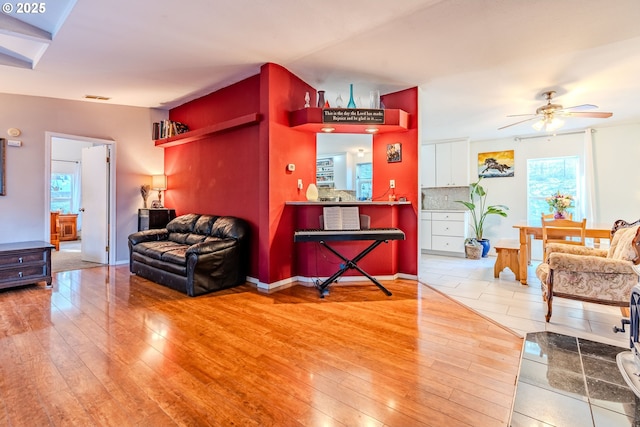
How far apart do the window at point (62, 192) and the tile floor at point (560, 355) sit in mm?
9651

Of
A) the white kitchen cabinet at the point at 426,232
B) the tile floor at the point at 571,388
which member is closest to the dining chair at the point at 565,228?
the tile floor at the point at 571,388

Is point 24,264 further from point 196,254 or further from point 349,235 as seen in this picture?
point 349,235

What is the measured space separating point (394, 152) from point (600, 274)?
8.57ft

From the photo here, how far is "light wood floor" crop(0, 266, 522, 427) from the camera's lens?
5.08 feet

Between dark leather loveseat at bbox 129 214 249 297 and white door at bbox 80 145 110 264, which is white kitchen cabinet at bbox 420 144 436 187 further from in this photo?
white door at bbox 80 145 110 264

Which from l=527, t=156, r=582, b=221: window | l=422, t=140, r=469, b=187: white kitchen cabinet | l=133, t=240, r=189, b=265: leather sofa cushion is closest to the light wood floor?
l=133, t=240, r=189, b=265: leather sofa cushion

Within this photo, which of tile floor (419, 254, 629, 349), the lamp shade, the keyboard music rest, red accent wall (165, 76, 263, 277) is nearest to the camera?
tile floor (419, 254, 629, 349)

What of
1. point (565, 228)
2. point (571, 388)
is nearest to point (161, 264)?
point (571, 388)

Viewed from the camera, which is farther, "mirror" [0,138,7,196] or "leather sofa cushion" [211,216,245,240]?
"mirror" [0,138,7,196]

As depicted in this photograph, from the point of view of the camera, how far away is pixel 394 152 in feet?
14.2

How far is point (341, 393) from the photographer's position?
5.61 feet

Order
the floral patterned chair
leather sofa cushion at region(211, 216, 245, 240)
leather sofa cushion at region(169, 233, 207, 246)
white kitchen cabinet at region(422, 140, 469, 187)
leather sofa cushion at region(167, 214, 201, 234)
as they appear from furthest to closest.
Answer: white kitchen cabinet at region(422, 140, 469, 187) < leather sofa cushion at region(167, 214, 201, 234) < leather sofa cushion at region(169, 233, 207, 246) < leather sofa cushion at region(211, 216, 245, 240) < the floral patterned chair

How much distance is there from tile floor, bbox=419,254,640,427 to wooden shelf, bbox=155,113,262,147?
3.17 metres

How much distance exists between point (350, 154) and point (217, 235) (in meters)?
4.14
